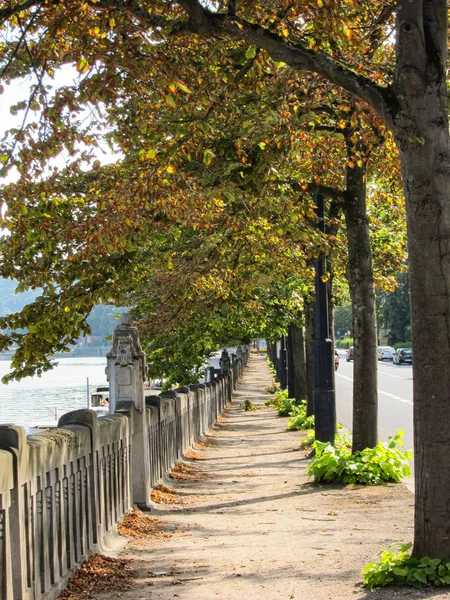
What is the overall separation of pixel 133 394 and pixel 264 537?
2916 mm

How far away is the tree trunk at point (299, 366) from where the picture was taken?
29578 millimetres

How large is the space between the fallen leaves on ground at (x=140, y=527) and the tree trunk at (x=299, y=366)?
19.5m

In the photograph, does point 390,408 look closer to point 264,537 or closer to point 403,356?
point 264,537

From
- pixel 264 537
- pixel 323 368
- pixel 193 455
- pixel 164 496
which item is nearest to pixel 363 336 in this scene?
pixel 323 368

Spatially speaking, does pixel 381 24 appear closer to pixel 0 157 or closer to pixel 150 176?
pixel 150 176

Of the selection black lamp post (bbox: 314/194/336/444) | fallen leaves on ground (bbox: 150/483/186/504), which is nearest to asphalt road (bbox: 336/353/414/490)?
black lamp post (bbox: 314/194/336/444)

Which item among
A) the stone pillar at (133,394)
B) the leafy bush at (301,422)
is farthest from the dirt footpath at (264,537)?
the leafy bush at (301,422)

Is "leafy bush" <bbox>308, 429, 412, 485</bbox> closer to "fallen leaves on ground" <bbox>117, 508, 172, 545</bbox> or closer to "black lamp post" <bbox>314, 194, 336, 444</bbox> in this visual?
"black lamp post" <bbox>314, 194, 336, 444</bbox>

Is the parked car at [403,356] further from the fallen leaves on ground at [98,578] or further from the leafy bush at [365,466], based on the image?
the fallen leaves on ground at [98,578]

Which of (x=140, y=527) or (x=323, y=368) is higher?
(x=323, y=368)

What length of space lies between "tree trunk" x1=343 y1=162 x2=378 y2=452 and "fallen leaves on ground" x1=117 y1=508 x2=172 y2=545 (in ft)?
12.5

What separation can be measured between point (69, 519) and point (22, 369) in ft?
25.8

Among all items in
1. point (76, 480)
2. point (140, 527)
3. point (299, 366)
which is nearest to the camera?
point (76, 480)

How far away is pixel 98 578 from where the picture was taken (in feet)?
22.8
